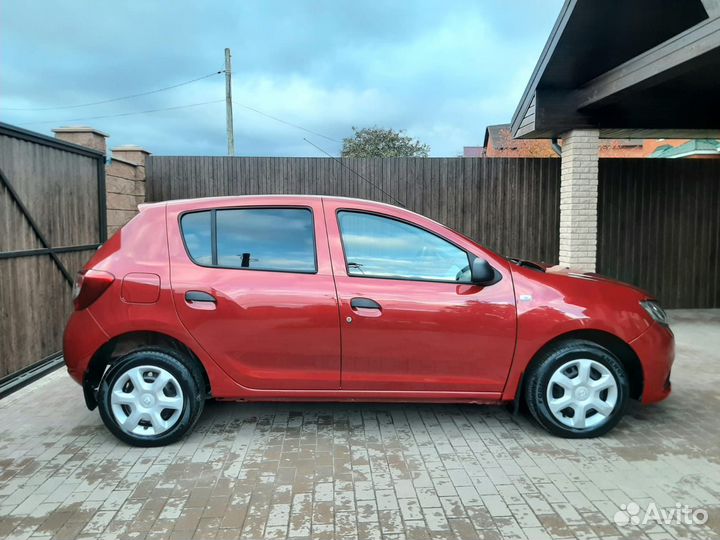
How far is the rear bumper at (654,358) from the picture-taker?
3.78 meters

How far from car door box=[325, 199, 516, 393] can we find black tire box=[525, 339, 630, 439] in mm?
227

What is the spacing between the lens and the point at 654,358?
12.5ft

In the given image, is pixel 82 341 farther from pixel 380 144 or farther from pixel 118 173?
pixel 380 144

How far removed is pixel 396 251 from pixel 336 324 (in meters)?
0.68

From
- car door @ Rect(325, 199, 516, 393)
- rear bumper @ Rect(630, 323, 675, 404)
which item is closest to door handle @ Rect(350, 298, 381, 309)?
car door @ Rect(325, 199, 516, 393)

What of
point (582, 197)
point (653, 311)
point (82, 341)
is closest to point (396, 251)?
point (653, 311)

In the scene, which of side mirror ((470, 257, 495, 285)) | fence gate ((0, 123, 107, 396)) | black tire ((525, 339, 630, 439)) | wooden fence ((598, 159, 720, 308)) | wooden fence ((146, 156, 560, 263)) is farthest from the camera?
wooden fence ((598, 159, 720, 308))

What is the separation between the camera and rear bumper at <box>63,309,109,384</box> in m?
3.67

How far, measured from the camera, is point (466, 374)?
3.73 m

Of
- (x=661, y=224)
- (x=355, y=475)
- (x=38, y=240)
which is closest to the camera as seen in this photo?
(x=355, y=475)

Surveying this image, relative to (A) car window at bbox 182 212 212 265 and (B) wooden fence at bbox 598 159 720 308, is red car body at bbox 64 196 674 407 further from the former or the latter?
(B) wooden fence at bbox 598 159 720 308

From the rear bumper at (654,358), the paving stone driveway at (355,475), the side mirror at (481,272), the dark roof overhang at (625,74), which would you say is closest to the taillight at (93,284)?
the paving stone driveway at (355,475)

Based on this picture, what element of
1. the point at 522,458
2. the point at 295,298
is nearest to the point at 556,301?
the point at 522,458

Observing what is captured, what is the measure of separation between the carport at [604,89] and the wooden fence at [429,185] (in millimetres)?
511
